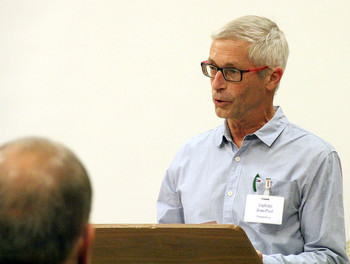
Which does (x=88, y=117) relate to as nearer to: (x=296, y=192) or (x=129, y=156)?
(x=129, y=156)

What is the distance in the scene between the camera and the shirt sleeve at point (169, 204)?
8.35ft

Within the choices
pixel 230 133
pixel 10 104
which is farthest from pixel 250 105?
pixel 10 104

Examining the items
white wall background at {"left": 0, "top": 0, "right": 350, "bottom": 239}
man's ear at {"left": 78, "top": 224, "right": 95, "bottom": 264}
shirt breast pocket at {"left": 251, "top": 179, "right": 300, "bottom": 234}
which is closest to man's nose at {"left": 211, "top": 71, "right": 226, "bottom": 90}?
shirt breast pocket at {"left": 251, "top": 179, "right": 300, "bottom": 234}

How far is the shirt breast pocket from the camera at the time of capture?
2.29 metres

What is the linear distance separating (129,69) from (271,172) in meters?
1.63

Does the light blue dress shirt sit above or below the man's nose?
below

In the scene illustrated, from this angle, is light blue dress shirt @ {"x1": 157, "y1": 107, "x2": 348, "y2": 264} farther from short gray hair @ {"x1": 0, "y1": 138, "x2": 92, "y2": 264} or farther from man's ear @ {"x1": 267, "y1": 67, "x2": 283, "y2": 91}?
short gray hair @ {"x1": 0, "y1": 138, "x2": 92, "y2": 264}

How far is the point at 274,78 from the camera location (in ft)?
8.18

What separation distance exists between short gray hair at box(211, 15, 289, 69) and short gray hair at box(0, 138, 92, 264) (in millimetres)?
1489

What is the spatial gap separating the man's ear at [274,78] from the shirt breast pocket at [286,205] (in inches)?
15.1

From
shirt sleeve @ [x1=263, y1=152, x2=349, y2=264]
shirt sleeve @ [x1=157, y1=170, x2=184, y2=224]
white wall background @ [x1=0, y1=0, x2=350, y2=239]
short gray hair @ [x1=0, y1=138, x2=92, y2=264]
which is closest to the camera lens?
short gray hair @ [x1=0, y1=138, x2=92, y2=264]

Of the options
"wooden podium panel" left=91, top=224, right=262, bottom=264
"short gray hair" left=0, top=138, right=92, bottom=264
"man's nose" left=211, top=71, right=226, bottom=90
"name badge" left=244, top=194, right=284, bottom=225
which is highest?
"short gray hair" left=0, top=138, right=92, bottom=264

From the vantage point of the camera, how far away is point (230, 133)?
2.53 metres

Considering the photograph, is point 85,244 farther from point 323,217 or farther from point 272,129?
point 272,129
